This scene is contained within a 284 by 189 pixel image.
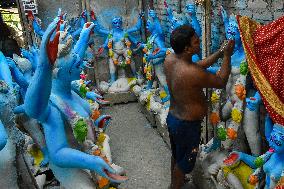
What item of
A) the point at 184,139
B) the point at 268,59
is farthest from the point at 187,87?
the point at 268,59

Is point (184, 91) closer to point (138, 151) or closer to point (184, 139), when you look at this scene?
point (184, 139)

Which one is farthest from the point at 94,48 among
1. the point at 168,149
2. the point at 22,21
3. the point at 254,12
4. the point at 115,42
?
the point at 254,12

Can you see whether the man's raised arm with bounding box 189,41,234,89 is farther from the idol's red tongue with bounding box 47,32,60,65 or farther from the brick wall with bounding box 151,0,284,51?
the idol's red tongue with bounding box 47,32,60,65

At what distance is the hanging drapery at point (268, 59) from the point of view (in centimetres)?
254

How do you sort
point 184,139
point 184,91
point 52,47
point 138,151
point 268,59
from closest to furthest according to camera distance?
point 52,47 < point 268,59 < point 184,91 < point 184,139 < point 138,151

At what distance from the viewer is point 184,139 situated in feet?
10.5

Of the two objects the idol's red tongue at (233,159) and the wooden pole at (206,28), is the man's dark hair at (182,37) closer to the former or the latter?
the wooden pole at (206,28)

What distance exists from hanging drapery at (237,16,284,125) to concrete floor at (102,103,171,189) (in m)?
1.87

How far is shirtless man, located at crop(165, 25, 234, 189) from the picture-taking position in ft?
9.41

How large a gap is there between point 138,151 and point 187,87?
223 centimetres

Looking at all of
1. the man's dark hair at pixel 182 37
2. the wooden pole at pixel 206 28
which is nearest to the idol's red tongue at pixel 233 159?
the wooden pole at pixel 206 28

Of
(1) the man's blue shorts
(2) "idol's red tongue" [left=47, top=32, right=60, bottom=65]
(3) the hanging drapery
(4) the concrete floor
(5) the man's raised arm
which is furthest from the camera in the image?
(4) the concrete floor

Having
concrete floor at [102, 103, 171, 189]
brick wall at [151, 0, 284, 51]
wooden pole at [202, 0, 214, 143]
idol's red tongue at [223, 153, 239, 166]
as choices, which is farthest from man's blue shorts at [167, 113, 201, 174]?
brick wall at [151, 0, 284, 51]

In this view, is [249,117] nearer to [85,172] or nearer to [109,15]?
[85,172]
